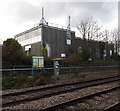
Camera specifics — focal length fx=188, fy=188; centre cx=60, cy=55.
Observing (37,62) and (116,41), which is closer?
(37,62)

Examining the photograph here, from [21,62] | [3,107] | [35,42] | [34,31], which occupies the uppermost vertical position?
[34,31]

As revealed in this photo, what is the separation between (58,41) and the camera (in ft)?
155

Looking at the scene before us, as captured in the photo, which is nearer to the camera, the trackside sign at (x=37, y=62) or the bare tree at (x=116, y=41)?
the trackside sign at (x=37, y=62)

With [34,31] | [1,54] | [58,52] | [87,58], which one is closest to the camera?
[1,54]

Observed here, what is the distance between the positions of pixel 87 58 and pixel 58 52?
7506 mm

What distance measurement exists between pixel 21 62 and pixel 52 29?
2044 centimetres

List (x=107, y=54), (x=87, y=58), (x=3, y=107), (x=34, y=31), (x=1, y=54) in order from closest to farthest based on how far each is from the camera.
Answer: (x=3, y=107) < (x=1, y=54) < (x=87, y=58) < (x=34, y=31) < (x=107, y=54)

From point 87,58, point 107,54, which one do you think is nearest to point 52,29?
point 87,58

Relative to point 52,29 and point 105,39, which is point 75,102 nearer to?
point 52,29

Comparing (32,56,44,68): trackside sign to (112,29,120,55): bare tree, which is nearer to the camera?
(32,56,44,68): trackside sign

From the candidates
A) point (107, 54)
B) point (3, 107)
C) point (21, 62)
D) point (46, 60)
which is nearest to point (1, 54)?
point (21, 62)

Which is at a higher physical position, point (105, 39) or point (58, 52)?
point (105, 39)

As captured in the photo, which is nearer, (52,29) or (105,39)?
(52,29)

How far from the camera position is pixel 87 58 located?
40.9 meters
